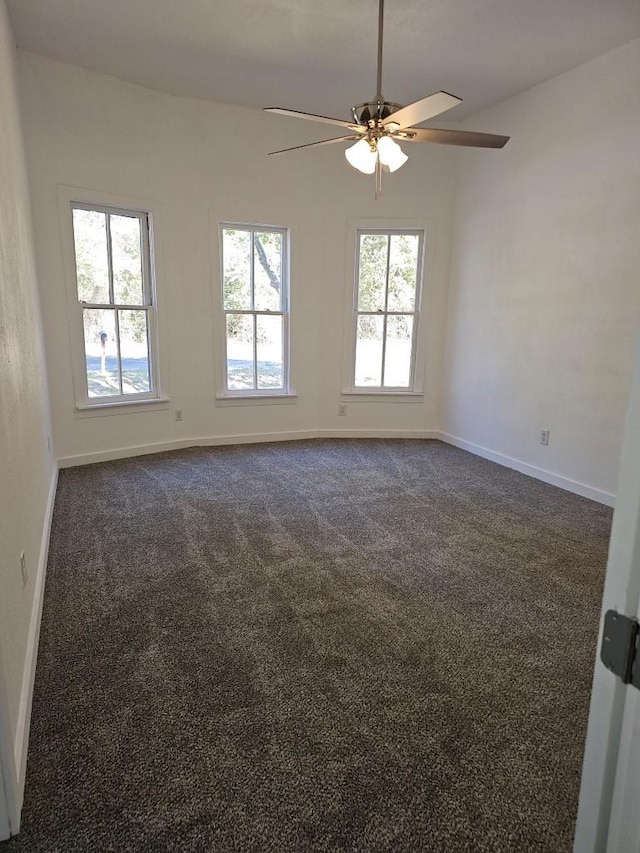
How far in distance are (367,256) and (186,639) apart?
4.36 metres

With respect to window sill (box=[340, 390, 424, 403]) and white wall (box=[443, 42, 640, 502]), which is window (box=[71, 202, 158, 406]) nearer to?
window sill (box=[340, 390, 424, 403])

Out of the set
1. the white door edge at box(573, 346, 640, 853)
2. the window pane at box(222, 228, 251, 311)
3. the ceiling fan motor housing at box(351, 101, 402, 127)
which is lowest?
the white door edge at box(573, 346, 640, 853)

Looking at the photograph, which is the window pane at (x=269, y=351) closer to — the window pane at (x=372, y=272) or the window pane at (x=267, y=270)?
the window pane at (x=267, y=270)

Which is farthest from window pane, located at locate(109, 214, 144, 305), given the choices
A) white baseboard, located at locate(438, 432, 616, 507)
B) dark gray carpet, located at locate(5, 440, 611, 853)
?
white baseboard, located at locate(438, 432, 616, 507)

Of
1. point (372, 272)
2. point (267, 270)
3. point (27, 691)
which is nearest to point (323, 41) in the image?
point (267, 270)

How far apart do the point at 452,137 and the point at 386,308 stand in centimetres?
272

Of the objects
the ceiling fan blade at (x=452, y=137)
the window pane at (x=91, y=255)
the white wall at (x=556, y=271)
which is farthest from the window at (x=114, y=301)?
the white wall at (x=556, y=271)

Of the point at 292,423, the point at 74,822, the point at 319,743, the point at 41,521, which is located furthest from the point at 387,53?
the point at 74,822

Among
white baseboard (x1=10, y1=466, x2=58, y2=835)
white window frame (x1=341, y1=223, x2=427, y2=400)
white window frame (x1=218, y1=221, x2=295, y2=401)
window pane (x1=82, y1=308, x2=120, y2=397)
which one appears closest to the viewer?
white baseboard (x1=10, y1=466, x2=58, y2=835)

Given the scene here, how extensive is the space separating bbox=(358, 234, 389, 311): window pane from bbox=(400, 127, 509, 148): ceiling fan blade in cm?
255

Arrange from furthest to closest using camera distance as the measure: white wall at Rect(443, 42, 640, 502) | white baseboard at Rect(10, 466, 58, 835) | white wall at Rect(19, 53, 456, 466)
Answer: white wall at Rect(19, 53, 456, 466) < white wall at Rect(443, 42, 640, 502) < white baseboard at Rect(10, 466, 58, 835)

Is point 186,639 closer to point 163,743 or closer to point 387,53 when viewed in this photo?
point 163,743

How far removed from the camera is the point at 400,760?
1504mm

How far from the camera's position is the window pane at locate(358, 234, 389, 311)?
17.3 feet
